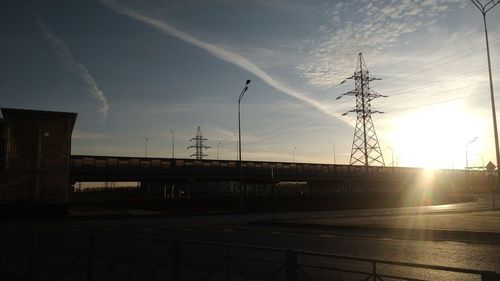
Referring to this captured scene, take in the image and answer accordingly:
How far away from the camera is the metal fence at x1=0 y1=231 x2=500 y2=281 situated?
5.93 metres

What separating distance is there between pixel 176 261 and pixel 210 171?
61.4 meters

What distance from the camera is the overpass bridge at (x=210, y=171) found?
5978 centimetres

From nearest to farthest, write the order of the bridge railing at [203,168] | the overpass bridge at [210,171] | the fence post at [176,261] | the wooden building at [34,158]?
the fence post at [176,261] < the wooden building at [34,158] < the bridge railing at [203,168] < the overpass bridge at [210,171]

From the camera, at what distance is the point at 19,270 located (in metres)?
10.8

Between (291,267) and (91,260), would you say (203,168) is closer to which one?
(91,260)

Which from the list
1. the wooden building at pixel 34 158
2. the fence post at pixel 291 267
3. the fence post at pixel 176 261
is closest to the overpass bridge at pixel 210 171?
the wooden building at pixel 34 158

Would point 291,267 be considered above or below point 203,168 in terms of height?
below

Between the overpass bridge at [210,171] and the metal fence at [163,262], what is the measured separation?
36564mm

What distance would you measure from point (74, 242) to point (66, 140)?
30.0 metres

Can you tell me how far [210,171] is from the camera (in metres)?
68.6

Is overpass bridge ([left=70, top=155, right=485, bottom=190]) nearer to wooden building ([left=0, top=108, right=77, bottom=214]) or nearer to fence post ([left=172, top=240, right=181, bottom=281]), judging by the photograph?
wooden building ([left=0, top=108, right=77, bottom=214])

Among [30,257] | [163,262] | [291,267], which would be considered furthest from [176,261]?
[30,257]

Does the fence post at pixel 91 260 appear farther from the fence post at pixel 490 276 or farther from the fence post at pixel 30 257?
the fence post at pixel 490 276

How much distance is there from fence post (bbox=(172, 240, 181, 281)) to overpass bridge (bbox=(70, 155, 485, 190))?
127 feet
